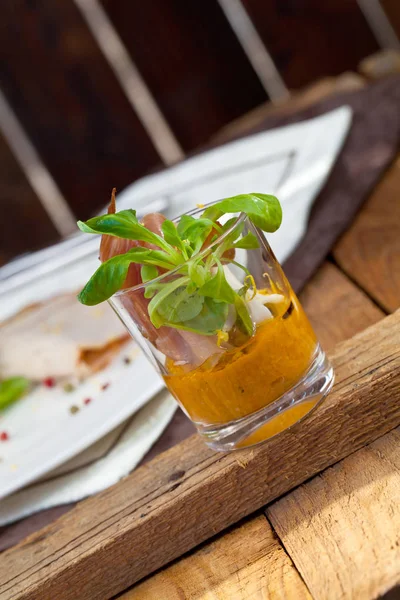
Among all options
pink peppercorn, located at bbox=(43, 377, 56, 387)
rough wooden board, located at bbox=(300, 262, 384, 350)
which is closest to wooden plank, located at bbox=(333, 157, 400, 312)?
rough wooden board, located at bbox=(300, 262, 384, 350)

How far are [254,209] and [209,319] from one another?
0.10 m

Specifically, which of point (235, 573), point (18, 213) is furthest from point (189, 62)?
point (235, 573)

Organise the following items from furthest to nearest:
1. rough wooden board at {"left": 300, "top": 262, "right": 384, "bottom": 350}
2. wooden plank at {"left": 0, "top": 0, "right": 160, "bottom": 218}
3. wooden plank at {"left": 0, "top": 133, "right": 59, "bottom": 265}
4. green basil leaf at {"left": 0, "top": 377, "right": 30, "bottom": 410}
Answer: wooden plank at {"left": 0, "top": 133, "right": 59, "bottom": 265}, wooden plank at {"left": 0, "top": 0, "right": 160, "bottom": 218}, green basil leaf at {"left": 0, "top": 377, "right": 30, "bottom": 410}, rough wooden board at {"left": 300, "top": 262, "right": 384, "bottom": 350}

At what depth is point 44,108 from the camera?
12.3ft

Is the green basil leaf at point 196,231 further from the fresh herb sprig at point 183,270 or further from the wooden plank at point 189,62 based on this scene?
the wooden plank at point 189,62

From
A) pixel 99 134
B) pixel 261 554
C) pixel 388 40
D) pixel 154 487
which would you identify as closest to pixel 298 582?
pixel 261 554

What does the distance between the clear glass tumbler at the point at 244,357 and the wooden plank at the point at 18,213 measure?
11.1ft

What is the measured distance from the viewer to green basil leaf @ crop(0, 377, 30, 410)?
1079 millimetres

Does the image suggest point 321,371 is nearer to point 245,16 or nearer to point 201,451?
point 201,451

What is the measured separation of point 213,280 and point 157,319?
A: 6 cm

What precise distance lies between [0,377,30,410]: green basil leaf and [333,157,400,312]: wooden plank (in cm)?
51

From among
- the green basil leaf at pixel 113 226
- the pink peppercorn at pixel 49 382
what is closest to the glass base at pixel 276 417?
the green basil leaf at pixel 113 226

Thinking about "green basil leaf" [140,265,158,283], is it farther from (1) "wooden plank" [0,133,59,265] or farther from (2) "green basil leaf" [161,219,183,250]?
(1) "wooden plank" [0,133,59,265]

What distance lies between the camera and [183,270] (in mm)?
558
